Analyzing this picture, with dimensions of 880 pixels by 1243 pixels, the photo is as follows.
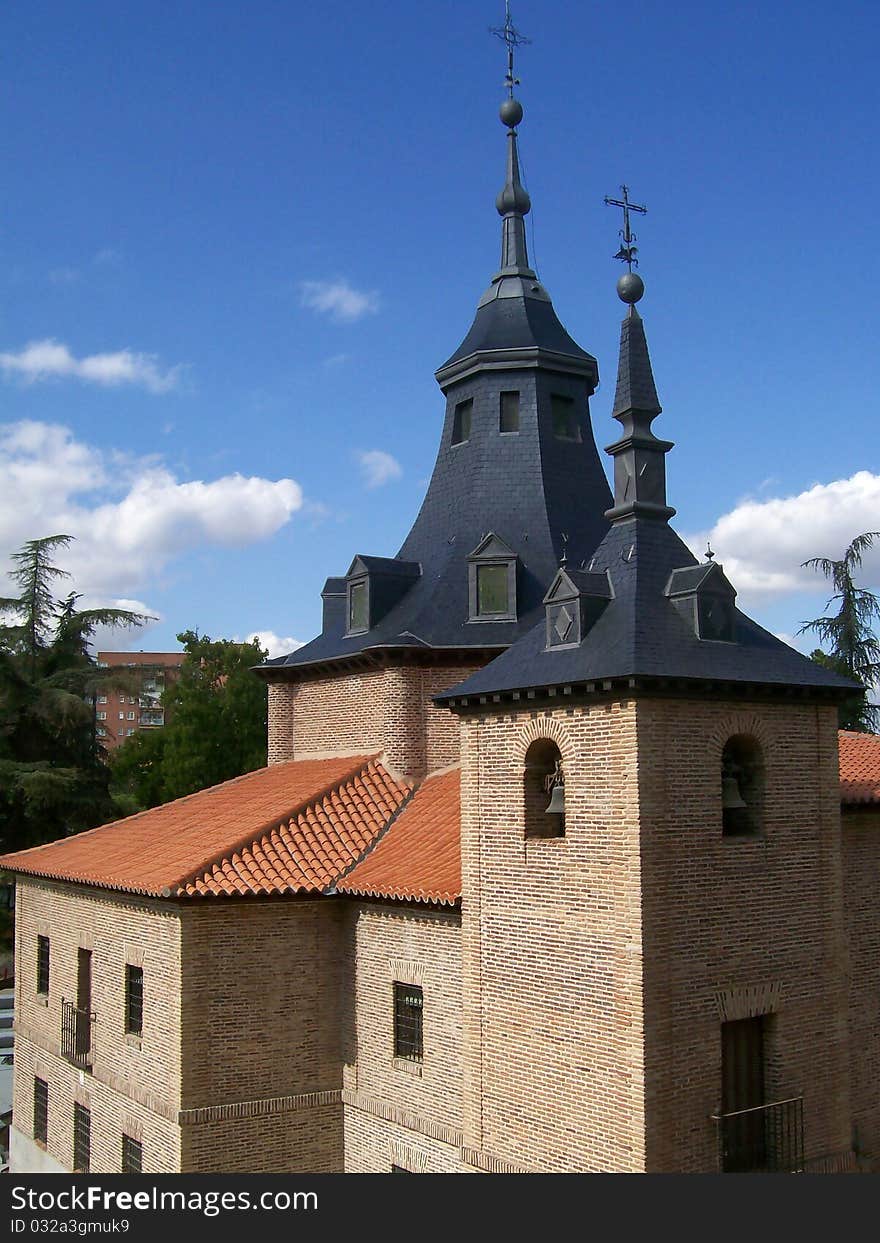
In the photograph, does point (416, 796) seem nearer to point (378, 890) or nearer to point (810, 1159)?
point (378, 890)

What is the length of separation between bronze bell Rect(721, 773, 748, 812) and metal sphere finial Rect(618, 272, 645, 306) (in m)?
6.37

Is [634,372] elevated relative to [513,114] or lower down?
lower down

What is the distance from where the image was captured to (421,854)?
633 inches

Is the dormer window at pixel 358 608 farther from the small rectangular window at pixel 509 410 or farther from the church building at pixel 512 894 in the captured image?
the small rectangular window at pixel 509 410

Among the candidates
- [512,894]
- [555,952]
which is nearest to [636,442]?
[512,894]

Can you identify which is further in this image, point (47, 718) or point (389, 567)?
point (47, 718)

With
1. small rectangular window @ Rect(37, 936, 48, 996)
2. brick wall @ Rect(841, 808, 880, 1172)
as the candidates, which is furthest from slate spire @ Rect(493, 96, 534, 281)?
small rectangular window @ Rect(37, 936, 48, 996)

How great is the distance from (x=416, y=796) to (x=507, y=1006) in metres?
5.20

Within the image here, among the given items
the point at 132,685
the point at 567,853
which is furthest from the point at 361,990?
the point at 132,685

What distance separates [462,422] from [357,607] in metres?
4.23

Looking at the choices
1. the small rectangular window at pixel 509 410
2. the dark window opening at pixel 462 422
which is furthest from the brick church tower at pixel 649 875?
the dark window opening at pixel 462 422

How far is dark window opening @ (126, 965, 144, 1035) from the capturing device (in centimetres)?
1716

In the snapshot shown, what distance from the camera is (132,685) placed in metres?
37.0

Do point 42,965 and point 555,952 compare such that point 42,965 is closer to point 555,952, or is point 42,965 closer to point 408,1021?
point 408,1021
